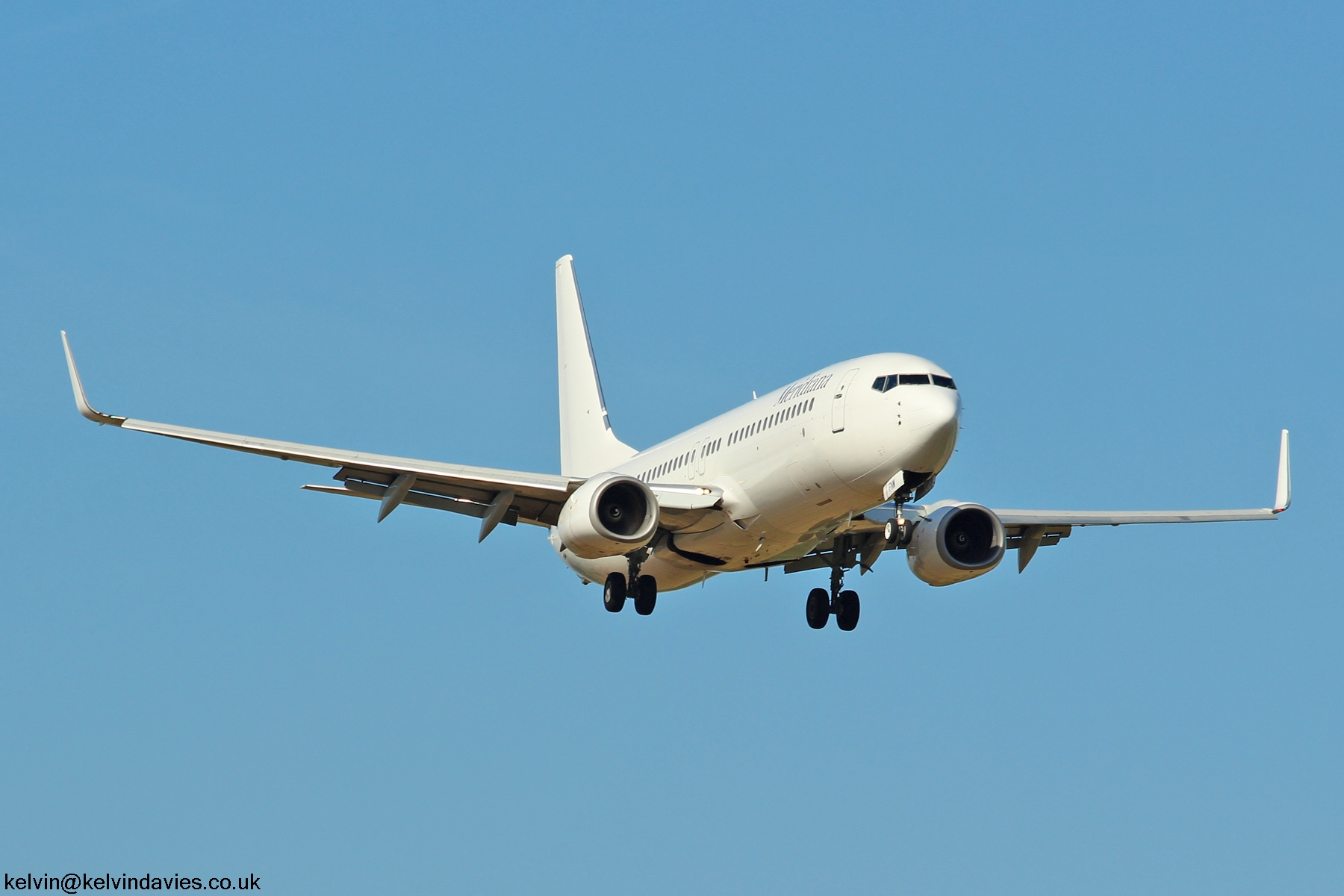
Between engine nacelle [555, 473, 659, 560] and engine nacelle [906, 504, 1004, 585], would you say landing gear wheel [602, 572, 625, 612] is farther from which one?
engine nacelle [906, 504, 1004, 585]

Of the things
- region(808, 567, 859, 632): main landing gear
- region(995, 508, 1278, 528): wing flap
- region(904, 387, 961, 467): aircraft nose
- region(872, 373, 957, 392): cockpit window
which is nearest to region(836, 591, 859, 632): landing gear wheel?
region(808, 567, 859, 632): main landing gear

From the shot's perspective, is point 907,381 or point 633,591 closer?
point 907,381

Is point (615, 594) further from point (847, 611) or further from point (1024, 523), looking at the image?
point (1024, 523)

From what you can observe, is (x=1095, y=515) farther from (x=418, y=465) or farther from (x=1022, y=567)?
(x=418, y=465)

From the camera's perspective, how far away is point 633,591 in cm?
3850

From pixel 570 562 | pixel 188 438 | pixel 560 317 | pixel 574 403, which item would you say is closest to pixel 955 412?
pixel 570 562

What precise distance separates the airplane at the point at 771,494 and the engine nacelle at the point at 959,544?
33mm

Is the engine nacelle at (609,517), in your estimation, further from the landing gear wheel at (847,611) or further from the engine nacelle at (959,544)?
the engine nacelle at (959,544)

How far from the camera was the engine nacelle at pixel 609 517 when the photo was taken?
35.5m

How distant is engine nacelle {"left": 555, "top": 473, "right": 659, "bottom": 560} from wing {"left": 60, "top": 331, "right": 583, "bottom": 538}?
54.5 inches

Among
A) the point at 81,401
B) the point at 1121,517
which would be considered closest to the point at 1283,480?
the point at 1121,517

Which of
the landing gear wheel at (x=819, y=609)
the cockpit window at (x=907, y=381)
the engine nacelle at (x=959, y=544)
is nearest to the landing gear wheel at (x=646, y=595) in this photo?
the landing gear wheel at (x=819, y=609)

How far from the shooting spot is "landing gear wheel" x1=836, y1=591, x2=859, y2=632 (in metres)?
40.5

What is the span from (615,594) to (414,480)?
17.3 feet
